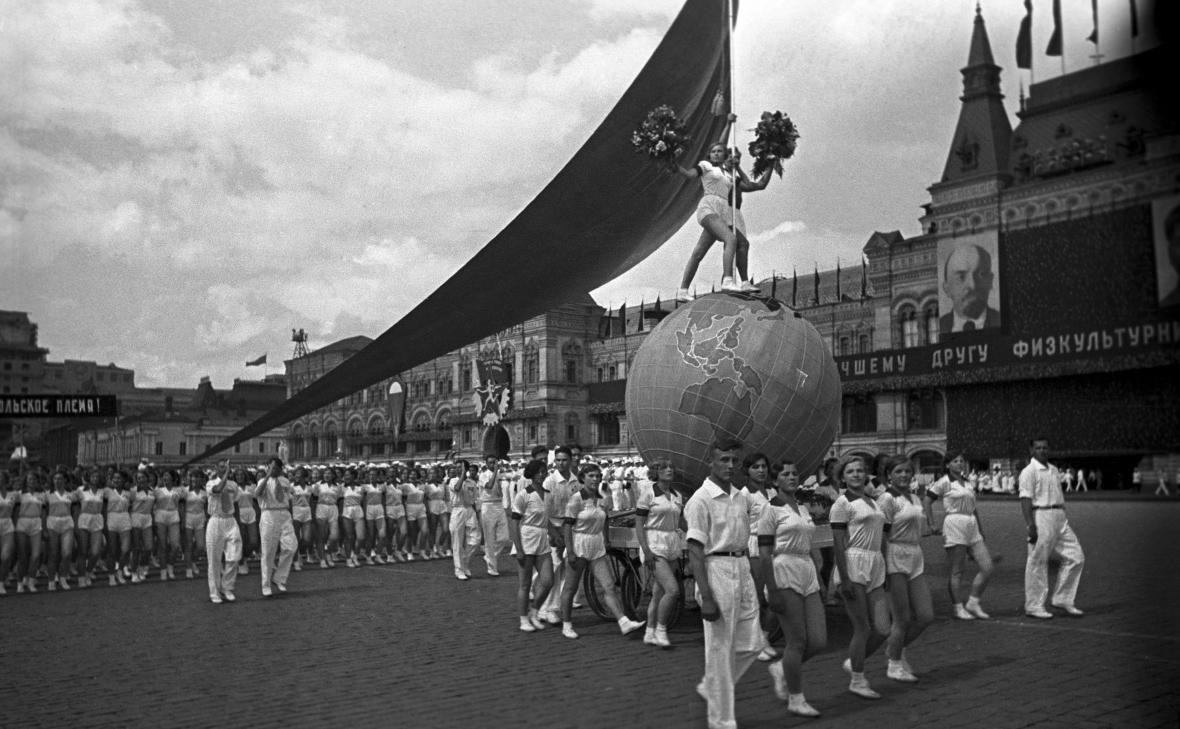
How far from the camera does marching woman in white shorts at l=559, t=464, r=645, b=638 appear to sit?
8.50 m

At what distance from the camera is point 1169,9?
2.23 m

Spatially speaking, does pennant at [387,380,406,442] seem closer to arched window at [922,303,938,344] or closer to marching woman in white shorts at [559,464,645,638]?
arched window at [922,303,938,344]

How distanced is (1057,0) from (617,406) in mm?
54917

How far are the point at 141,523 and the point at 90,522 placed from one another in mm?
727

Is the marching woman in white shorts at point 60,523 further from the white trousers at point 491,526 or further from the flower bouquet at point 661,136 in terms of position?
the flower bouquet at point 661,136

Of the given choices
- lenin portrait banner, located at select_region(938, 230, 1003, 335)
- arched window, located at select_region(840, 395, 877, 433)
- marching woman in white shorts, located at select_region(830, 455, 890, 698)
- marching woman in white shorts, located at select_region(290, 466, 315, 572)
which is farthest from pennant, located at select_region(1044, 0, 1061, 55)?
arched window, located at select_region(840, 395, 877, 433)

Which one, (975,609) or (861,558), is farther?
(975,609)

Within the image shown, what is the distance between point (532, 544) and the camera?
356 inches

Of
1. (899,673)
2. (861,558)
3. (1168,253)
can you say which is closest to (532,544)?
(861,558)

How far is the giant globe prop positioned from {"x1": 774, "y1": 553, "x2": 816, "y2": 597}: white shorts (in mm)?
2260

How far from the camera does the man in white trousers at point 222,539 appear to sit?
11.5 m

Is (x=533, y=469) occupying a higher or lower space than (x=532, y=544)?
higher

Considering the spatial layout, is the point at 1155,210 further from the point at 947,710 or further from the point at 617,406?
the point at 617,406

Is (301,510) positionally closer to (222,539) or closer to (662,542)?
(222,539)
